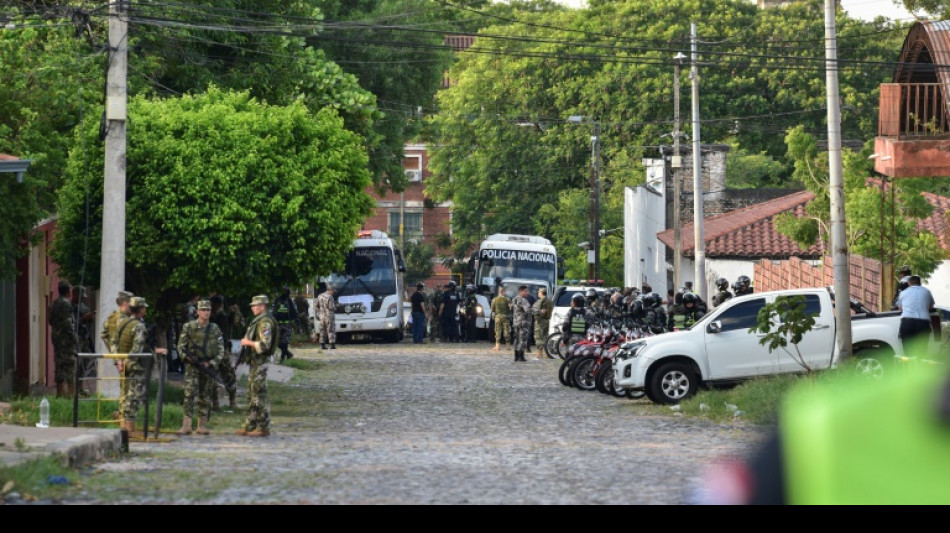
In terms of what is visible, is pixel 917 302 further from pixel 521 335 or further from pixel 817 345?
pixel 521 335

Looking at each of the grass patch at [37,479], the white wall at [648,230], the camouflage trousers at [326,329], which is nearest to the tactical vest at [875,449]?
the grass patch at [37,479]

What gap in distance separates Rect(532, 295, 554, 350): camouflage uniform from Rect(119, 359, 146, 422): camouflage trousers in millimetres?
20799

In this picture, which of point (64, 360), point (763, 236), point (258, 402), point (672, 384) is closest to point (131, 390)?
point (258, 402)

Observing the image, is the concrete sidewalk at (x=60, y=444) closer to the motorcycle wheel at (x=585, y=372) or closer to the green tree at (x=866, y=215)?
the motorcycle wheel at (x=585, y=372)

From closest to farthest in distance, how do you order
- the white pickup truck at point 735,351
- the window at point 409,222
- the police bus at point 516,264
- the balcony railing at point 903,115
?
the white pickup truck at point 735,351, the balcony railing at point 903,115, the police bus at point 516,264, the window at point 409,222

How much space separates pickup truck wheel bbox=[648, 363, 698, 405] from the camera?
873 inches

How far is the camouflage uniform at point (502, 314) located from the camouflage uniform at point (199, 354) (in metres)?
21.3

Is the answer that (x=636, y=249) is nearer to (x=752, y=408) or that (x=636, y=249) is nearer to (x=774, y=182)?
(x=774, y=182)

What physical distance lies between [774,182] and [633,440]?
57.1 metres

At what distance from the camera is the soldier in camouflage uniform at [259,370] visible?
1723cm

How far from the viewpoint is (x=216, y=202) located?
2261 cm

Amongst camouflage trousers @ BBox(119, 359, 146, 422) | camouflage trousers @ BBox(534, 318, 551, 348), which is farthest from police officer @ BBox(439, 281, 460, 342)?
camouflage trousers @ BBox(119, 359, 146, 422)

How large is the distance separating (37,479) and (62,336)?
1130cm

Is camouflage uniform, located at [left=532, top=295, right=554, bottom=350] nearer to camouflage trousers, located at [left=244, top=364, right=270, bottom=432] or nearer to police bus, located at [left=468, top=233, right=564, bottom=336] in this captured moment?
police bus, located at [left=468, top=233, right=564, bottom=336]
